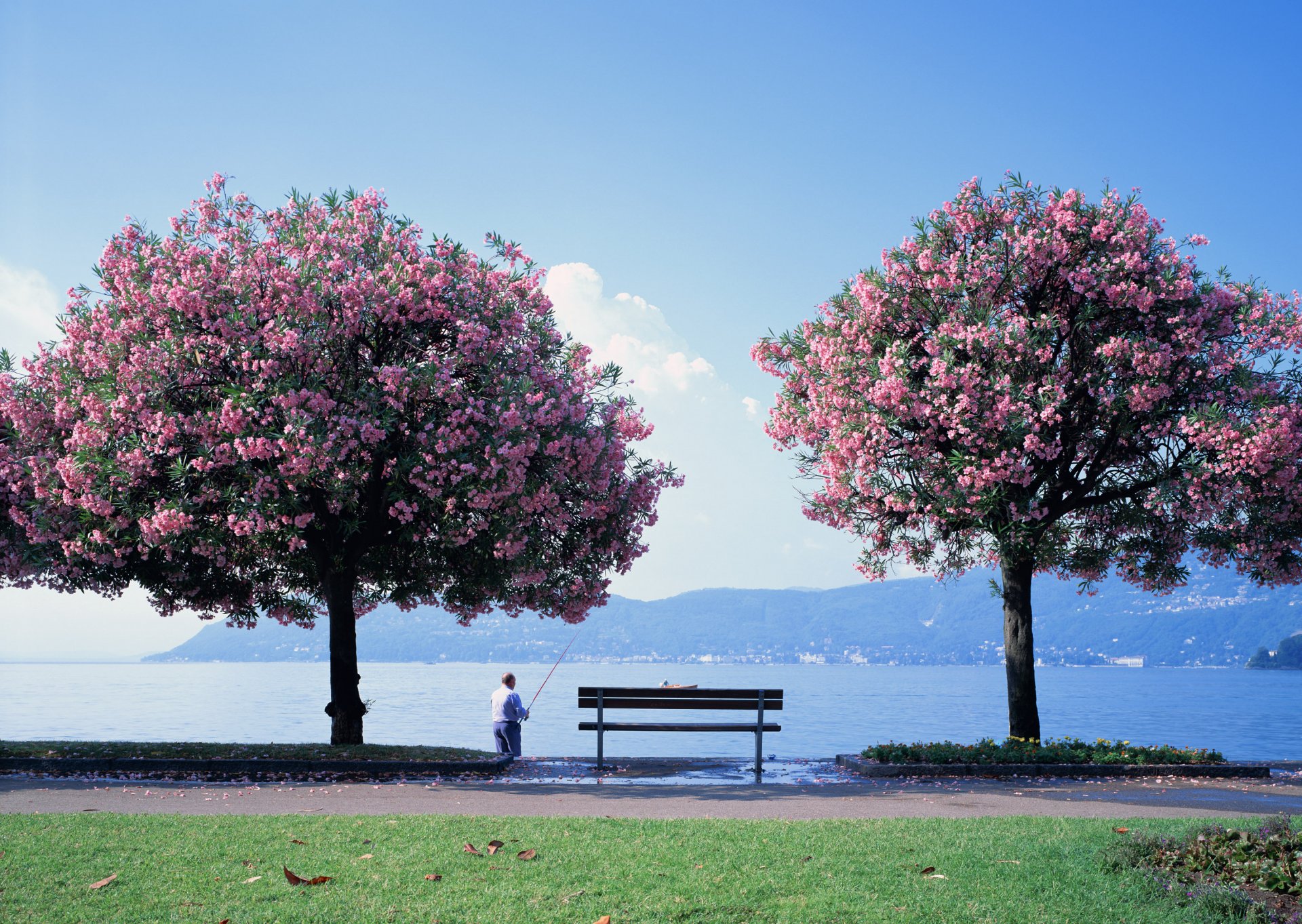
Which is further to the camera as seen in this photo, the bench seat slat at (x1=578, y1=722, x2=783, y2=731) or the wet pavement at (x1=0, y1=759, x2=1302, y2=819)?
the bench seat slat at (x1=578, y1=722, x2=783, y2=731)

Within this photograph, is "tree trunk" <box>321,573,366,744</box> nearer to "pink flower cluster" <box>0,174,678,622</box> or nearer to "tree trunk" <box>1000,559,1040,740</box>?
"pink flower cluster" <box>0,174,678,622</box>

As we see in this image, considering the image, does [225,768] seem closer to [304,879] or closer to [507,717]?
[507,717]

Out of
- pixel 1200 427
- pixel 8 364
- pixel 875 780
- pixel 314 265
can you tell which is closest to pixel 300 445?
pixel 314 265

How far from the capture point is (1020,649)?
19.8m

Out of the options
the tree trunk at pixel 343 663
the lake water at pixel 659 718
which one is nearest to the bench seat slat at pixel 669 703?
the tree trunk at pixel 343 663

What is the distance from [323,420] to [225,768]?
5.29 metres

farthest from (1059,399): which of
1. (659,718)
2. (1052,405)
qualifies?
(659,718)

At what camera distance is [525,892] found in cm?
718

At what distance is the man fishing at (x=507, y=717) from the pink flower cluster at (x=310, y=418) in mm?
2078

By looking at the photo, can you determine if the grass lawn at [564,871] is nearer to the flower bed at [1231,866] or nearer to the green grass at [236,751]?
the flower bed at [1231,866]

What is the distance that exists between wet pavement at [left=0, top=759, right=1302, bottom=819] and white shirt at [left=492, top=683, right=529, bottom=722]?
2.58 meters

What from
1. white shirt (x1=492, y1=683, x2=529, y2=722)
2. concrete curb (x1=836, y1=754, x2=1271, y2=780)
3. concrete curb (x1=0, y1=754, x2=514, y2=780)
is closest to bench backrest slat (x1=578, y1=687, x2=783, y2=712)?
concrete curb (x1=836, y1=754, x2=1271, y2=780)

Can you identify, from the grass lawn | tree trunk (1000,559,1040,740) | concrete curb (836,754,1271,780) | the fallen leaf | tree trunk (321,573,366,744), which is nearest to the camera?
the grass lawn

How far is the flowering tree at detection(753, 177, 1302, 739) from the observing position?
57.6 feet
